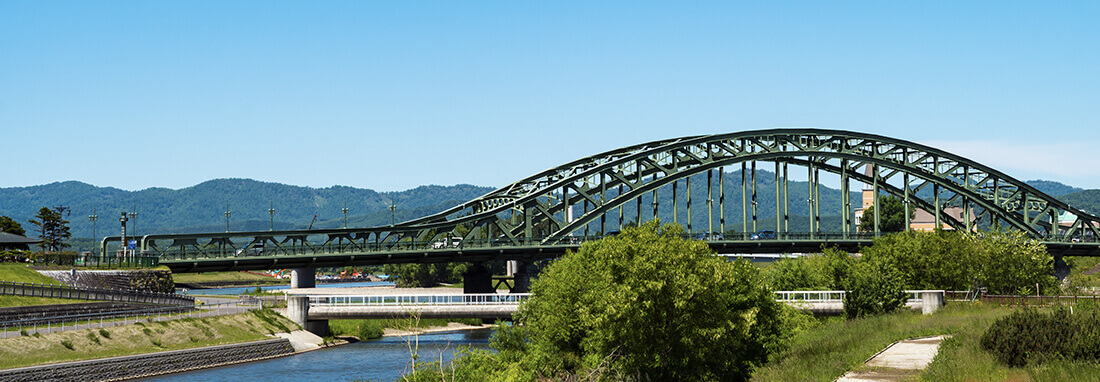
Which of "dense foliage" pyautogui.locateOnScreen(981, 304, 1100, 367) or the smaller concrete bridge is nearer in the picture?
"dense foliage" pyautogui.locateOnScreen(981, 304, 1100, 367)

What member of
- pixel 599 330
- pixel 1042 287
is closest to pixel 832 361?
pixel 599 330

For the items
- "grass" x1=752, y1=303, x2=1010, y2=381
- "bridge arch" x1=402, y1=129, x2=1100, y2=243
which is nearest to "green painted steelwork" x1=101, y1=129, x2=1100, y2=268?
"bridge arch" x1=402, y1=129, x2=1100, y2=243

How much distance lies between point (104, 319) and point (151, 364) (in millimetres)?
7598

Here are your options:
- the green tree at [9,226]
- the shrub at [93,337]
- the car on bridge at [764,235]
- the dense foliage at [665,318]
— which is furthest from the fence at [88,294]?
the car on bridge at [764,235]

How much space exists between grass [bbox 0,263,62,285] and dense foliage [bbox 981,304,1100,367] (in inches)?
2718

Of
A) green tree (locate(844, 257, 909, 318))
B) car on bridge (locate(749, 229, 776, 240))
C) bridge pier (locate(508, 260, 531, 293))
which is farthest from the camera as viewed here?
car on bridge (locate(749, 229, 776, 240))

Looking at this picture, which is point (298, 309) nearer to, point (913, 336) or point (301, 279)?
point (913, 336)

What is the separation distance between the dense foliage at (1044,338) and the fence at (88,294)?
61.2 metres

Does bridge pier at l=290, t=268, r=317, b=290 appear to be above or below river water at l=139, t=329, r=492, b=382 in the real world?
above

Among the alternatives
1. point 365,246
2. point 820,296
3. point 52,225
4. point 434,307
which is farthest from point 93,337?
point 52,225

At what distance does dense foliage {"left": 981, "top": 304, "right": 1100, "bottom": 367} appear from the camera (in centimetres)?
3519

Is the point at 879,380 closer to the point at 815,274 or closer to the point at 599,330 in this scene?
the point at 599,330

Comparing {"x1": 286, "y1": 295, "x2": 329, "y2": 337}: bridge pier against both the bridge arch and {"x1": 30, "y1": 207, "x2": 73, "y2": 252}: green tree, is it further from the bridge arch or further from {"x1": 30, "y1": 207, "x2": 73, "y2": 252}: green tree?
{"x1": 30, "y1": 207, "x2": 73, "y2": 252}: green tree

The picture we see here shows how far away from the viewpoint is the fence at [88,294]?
230 ft
